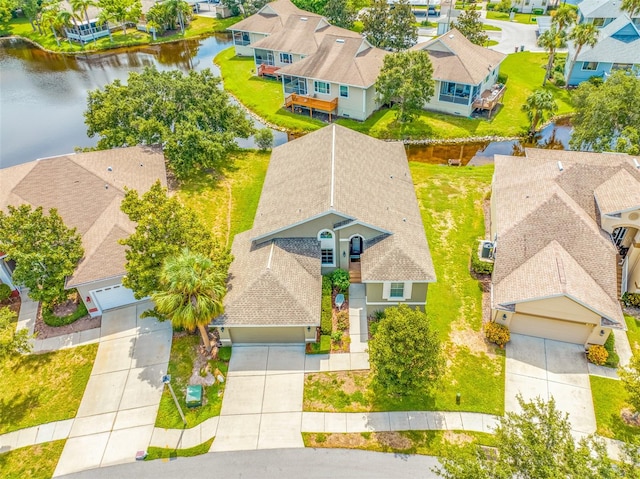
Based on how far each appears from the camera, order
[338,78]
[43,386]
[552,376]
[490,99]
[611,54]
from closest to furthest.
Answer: [552,376], [43,386], [338,78], [490,99], [611,54]

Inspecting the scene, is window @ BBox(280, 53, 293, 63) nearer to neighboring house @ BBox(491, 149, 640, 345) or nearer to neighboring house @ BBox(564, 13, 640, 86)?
neighboring house @ BBox(564, 13, 640, 86)

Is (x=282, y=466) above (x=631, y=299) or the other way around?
the other way around

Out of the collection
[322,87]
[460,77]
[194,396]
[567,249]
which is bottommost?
[194,396]

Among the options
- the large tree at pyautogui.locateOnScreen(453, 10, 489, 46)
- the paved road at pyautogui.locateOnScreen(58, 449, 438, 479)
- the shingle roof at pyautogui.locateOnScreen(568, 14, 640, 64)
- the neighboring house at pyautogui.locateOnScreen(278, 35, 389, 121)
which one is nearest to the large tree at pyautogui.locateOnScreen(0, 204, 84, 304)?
the paved road at pyautogui.locateOnScreen(58, 449, 438, 479)

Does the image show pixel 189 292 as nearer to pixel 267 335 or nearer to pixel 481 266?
pixel 267 335

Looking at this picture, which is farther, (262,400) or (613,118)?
(613,118)

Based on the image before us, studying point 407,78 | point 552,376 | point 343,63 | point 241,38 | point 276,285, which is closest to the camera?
point 552,376

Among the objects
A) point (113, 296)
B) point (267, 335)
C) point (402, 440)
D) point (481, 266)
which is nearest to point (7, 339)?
point (113, 296)

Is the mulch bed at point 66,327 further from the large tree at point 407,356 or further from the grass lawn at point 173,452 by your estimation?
the large tree at point 407,356
